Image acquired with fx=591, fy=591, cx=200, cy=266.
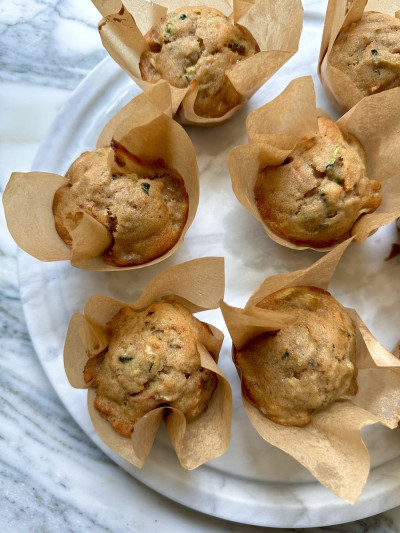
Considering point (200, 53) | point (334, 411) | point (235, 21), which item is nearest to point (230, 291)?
point (334, 411)

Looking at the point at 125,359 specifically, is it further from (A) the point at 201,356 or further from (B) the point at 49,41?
(B) the point at 49,41

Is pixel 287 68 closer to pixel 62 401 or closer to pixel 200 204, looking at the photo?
pixel 200 204

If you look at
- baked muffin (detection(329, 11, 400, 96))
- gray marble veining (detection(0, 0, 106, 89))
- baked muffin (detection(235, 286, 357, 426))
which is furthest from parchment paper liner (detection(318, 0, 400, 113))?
gray marble veining (detection(0, 0, 106, 89))

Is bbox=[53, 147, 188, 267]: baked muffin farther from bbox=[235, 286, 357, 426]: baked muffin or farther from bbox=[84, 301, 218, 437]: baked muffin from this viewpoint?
bbox=[235, 286, 357, 426]: baked muffin

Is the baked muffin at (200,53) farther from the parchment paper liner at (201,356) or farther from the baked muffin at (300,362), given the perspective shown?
the baked muffin at (300,362)

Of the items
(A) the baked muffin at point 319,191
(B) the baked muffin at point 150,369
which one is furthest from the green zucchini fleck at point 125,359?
(A) the baked muffin at point 319,191

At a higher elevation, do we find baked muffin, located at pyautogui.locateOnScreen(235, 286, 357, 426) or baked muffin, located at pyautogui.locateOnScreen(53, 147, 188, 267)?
baked muffin, located at pyautogui.locateOnScreen(53, 147, 188, 267)

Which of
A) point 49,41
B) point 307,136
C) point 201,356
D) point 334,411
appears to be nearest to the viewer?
point 201,356
